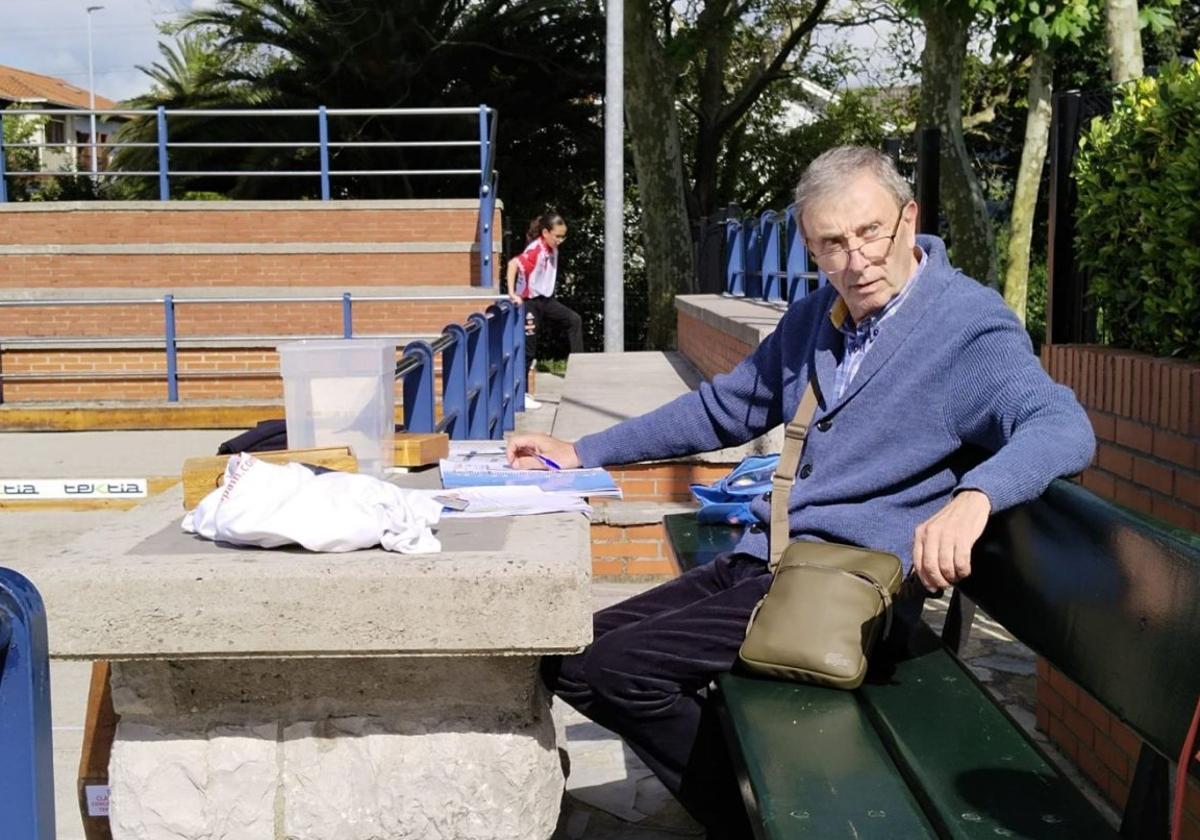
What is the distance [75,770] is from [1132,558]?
10.9ft

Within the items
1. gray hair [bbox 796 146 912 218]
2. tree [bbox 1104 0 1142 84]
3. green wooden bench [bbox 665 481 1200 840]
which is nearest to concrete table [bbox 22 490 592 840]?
green wooden bench [bbox 665 481 1200 840]

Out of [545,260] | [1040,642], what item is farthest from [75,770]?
[545,260]

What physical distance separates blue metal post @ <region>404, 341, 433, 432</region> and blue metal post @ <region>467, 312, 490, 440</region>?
8.37 ft

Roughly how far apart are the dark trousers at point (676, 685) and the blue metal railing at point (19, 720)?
1230mm

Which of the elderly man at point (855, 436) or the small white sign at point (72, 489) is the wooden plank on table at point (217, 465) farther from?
the small white sign at point (72, 489)

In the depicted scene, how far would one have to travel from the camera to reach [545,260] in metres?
14.6

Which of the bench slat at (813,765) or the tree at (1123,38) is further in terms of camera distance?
the tree at (1123,38)

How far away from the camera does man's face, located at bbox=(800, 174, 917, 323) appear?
10.1ft

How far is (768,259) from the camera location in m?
10.3

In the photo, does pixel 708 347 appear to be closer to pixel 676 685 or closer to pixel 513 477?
pixel 513 477

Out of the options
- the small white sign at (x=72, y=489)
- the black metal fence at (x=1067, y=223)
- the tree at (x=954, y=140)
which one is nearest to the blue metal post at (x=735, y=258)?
the tree at (x=954, y=140)

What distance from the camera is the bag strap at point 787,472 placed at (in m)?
3.11

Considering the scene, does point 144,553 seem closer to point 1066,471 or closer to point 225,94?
point 1066,471

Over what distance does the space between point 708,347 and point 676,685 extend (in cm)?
806
